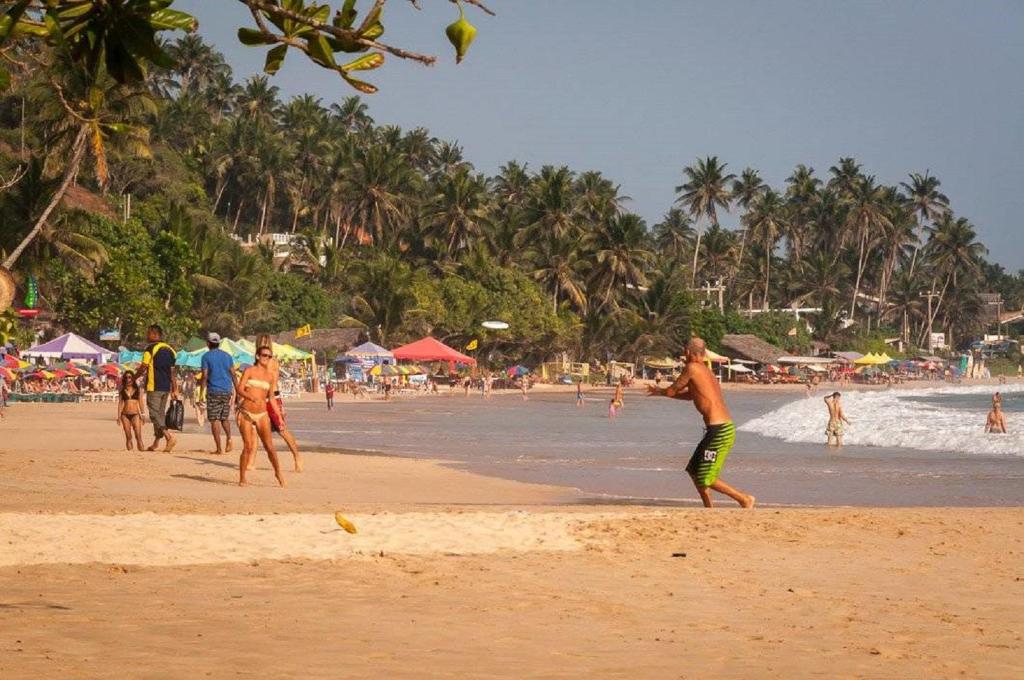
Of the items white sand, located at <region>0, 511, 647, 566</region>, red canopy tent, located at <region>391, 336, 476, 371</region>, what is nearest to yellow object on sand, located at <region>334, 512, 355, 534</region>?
white sand, located at <region>0, 511, 647, 566</region>

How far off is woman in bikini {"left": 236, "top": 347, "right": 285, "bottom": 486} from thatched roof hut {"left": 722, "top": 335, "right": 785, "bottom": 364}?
70.7m

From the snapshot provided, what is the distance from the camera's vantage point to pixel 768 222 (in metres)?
104

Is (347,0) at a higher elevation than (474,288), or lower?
lower

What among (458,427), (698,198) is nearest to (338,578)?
(458,427)

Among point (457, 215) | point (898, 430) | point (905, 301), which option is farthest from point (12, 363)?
point (905, 301)

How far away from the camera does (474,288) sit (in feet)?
214

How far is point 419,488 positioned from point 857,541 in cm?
673

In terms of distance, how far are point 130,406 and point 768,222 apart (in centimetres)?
9146

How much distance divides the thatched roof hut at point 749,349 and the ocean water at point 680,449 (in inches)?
1488

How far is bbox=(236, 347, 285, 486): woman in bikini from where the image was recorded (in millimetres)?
12711

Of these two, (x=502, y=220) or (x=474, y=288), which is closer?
(x=474, y=288)

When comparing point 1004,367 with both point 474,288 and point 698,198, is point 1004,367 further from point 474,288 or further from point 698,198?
point 474,288

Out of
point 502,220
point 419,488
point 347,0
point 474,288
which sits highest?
point 502,220

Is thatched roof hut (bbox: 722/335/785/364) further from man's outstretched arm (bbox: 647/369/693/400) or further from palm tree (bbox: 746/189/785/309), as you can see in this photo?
man's outstretched arm (bbox: 647/369/693/400)
